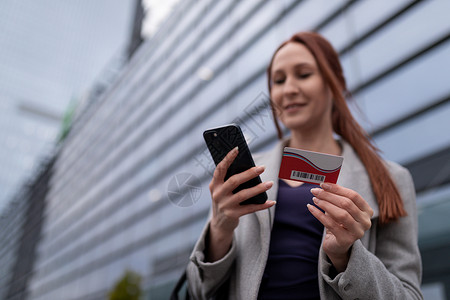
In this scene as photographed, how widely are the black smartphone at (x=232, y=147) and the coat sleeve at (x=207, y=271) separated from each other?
0.27 metres

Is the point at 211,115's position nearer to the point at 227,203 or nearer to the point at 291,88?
→ the point at 291,88

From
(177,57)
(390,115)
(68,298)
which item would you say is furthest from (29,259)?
(390,115)

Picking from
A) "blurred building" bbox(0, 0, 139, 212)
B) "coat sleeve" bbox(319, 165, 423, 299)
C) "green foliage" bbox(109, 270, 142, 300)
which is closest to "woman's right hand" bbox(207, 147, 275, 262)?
"coat sleeve" bbox(319, 165, 423, 299)

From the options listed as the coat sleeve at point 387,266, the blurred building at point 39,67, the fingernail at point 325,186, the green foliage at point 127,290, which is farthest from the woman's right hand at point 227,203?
the blurred building at point 39,67

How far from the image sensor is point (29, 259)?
3528cm

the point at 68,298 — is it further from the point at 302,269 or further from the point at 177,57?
the point at 302,269

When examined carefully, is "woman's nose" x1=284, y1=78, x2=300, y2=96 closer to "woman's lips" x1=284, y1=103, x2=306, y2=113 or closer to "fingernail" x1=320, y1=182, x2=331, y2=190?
"woman's lips" x1=284, y1=103, x2=306, y2=113

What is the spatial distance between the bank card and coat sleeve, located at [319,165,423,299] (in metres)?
0.21

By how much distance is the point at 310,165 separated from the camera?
706 millimetres

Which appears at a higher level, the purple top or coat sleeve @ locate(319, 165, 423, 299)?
the purple top

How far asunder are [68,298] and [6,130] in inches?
1607

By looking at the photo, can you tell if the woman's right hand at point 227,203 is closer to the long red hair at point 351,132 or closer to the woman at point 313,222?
the woman at point 313,222

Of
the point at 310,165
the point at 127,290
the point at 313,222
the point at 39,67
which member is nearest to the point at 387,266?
the point at 313,222

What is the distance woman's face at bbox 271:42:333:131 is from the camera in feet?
3.52
